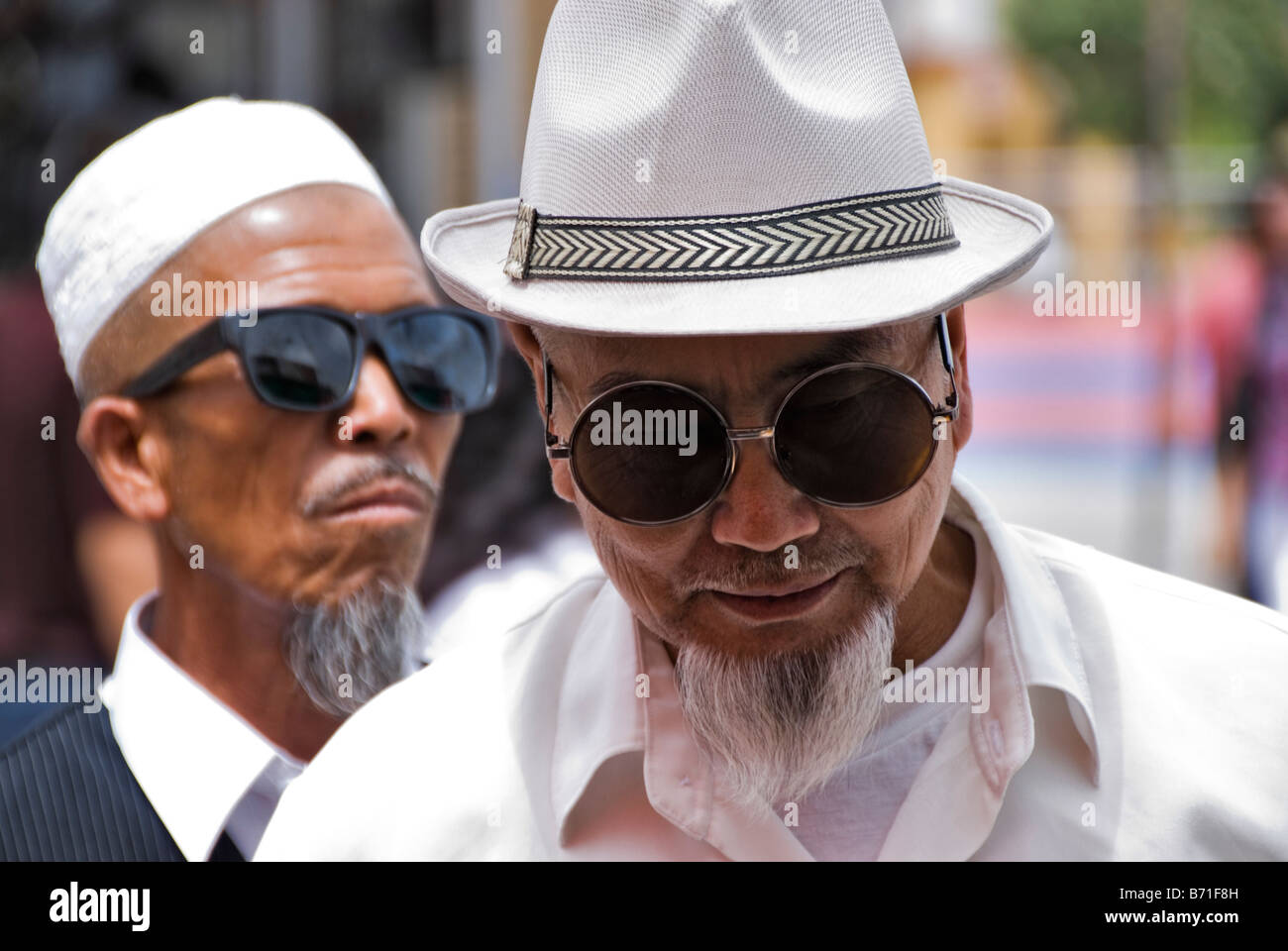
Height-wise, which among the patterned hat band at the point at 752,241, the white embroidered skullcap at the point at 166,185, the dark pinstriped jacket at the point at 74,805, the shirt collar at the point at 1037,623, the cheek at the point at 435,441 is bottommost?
the dark pinstriped jacket at the point at 74,805

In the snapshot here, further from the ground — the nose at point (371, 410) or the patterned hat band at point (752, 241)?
the patterned hat band at point (752, 241)

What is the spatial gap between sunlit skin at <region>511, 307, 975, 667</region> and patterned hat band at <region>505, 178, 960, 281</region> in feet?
0.27

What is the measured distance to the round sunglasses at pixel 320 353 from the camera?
225 cm

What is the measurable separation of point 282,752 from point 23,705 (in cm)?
53

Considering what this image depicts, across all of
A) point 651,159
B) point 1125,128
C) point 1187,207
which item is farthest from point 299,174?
point 1125,128

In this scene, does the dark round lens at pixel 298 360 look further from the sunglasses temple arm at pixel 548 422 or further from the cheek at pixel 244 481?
the sunglasses temple arm at pixel 548 422

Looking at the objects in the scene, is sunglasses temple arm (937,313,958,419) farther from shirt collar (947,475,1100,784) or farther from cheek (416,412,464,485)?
cheek (416,412,464,485)

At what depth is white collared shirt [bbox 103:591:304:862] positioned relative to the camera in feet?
7.23

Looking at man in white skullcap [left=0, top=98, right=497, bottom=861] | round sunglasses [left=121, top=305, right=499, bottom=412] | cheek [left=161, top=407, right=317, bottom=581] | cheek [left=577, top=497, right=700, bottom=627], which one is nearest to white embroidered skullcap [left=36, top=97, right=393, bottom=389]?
man in white skullcap [left=0, top=98, right=497, bottom=861]

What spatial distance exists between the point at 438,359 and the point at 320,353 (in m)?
0.20

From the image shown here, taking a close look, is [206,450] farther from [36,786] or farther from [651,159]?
[651,159]

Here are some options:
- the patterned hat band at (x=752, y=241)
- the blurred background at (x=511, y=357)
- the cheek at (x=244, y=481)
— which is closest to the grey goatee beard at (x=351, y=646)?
the cheek at (x=244, y=481)

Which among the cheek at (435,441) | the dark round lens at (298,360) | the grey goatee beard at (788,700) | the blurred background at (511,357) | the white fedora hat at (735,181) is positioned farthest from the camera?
the blurred background at (511,357)

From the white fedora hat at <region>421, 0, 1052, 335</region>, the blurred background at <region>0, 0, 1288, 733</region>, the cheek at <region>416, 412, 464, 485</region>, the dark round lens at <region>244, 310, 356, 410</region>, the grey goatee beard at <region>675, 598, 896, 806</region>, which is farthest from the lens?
the blurred background at <region>0, 0, 1288, 733</region>
